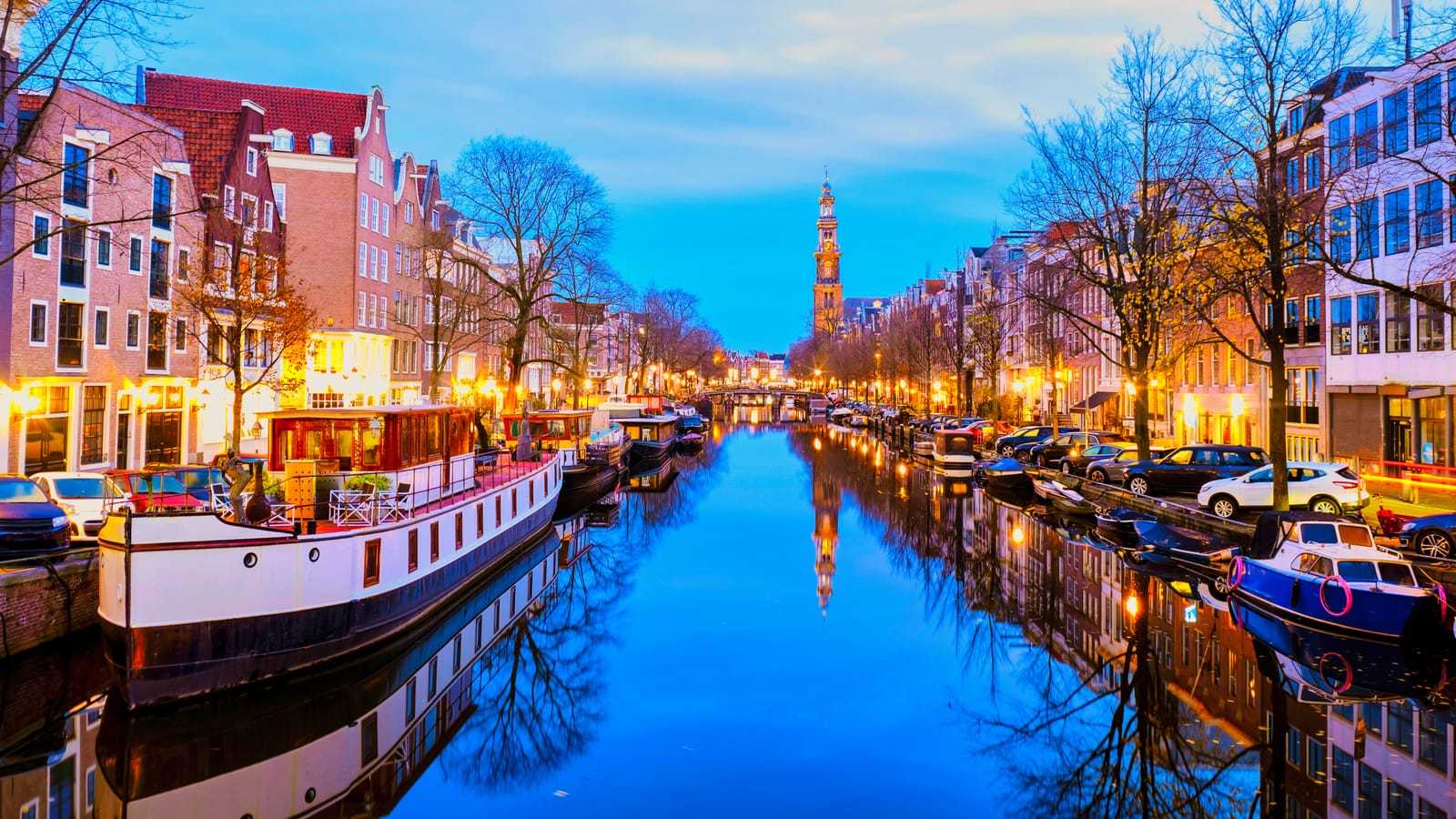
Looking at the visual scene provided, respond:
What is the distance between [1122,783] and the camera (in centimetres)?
1285

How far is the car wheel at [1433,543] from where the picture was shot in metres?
20.9

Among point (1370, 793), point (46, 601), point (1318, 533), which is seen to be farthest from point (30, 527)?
point (1318, 533)

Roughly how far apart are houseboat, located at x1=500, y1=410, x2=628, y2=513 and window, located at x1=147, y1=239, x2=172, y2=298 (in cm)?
1479

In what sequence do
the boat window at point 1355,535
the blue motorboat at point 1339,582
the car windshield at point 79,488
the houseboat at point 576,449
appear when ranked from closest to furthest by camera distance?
the blue motorboat at point 1339,582 → the boat window at point 1355,535 → the car windshield at point 79,488 → the houseboat at point 576,449

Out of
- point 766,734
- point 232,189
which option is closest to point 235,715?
point 766,734

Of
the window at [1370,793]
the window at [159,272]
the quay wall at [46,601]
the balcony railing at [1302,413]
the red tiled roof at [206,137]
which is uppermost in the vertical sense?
the red tiled roof at [206,137]

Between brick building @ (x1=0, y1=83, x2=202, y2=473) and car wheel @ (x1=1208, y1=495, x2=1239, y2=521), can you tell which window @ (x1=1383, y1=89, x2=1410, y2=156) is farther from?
brick building @ (x1=0, y1=83, x2=202, y2=473)

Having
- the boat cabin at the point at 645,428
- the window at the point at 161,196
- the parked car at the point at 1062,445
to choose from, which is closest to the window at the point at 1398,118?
the parked car at the point at 1062,445

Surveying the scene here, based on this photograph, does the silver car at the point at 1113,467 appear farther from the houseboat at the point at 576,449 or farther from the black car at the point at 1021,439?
the houseboat at the point at 576,449

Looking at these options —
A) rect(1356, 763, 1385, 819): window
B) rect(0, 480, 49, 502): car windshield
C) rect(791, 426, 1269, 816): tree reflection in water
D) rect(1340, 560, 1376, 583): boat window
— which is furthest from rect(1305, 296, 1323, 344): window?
rect(0, 480, 49, 502): car windshield

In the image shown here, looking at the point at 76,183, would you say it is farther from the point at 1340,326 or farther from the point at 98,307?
the point at 1340,326

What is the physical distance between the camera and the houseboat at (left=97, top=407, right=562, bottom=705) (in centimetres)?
1423

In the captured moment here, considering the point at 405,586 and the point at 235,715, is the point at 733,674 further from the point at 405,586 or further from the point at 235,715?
the point at 235,715

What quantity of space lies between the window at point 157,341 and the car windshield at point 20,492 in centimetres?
1836
